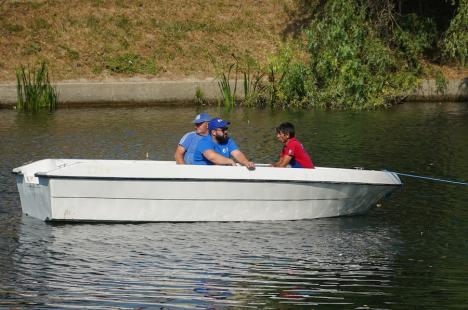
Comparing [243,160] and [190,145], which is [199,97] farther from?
[243,160]

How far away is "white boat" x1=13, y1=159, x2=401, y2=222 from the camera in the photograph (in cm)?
1514

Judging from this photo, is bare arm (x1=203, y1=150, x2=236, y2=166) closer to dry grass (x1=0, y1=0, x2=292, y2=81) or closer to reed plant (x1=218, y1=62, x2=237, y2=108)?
reed plant (x1=218, y1=62, x2=237, y2=108)

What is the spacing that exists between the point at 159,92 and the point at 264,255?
754 inches

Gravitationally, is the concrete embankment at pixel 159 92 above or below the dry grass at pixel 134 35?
below

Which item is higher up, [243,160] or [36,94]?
[243,160]

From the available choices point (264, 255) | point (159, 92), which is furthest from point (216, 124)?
point (159, 92)

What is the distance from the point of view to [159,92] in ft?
106

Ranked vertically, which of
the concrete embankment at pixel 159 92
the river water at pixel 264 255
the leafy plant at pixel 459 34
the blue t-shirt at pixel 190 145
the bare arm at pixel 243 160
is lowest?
the river water at pixel 264 255

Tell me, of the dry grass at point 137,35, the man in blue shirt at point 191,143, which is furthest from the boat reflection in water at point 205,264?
the dry grass at point 137,35

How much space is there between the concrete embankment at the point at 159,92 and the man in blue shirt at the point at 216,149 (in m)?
16.1

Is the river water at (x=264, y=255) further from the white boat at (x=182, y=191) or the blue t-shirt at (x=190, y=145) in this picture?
the blue t-shirt at (x=190, y=145)

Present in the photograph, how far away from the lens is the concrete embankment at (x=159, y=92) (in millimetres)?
32031

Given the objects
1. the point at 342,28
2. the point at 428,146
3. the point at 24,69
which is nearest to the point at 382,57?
the point at 342,28

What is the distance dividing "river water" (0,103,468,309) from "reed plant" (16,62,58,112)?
8661 mm
